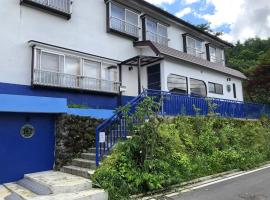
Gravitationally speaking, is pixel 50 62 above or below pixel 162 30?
below

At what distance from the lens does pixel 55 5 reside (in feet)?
47.2

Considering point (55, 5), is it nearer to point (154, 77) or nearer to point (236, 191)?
point (154, 77)

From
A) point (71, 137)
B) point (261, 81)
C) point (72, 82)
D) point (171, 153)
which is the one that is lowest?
point (171, 153)

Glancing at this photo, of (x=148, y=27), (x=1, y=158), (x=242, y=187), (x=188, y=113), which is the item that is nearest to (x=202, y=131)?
(x=188, y=113)

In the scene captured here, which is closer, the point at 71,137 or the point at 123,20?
the point at 71,137

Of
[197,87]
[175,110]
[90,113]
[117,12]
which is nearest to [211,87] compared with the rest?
[197,87]

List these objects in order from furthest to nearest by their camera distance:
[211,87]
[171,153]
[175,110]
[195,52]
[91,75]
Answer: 1. [195,52]
2. [211,87]
3. [91,75]
4. [175,110]
5. [171,153]

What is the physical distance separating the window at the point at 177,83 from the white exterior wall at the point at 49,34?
3.01 metres

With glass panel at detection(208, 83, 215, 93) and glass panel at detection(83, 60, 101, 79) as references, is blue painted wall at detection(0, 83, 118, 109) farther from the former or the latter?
glass panel at detection(208, 83, 215, 93)

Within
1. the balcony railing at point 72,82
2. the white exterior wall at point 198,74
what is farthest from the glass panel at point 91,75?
the white exterior wall at point 198,74

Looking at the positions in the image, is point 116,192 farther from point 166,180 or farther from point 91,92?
point 91,92

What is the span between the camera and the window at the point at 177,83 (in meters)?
18.2

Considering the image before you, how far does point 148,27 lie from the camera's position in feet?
64.1

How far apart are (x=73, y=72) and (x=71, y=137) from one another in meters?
5.16
